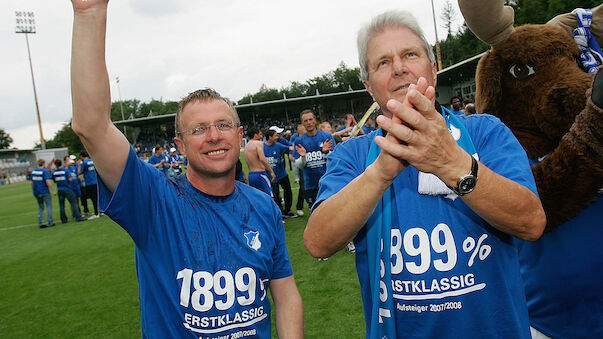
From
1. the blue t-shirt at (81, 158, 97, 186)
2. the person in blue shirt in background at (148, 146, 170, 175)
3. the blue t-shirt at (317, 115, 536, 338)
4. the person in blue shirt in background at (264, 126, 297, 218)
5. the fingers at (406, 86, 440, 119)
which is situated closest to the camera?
the fingers at (406, 86, 440, 119)

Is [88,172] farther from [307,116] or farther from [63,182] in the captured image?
[307,116]

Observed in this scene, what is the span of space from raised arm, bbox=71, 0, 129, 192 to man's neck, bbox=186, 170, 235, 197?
580mm

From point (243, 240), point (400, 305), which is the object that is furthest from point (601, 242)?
point (243, 240)

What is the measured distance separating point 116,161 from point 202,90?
723 mm

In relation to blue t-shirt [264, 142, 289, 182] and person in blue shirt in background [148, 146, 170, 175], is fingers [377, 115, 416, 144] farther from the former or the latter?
person in blue shirt in background [148, 146, 170, 175]

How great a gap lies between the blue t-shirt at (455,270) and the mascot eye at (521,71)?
2.45 feet

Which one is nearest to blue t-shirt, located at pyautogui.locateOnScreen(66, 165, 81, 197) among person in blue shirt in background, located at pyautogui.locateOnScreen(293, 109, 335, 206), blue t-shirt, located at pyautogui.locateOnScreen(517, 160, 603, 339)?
person in blue shirt in background, located at pyautogui.locateOnScreen(293, 109, 335, 206)

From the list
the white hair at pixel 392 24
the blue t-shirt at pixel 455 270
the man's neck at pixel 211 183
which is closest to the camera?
the blue t-shirt at pixel 455 270

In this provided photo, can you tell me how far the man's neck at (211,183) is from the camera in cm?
217

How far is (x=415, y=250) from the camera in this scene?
1.47m

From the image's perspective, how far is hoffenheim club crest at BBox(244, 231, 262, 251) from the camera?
209 cm

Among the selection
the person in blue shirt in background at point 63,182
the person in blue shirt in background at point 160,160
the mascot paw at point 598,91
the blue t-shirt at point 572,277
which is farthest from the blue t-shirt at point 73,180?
the mascot paw at point 598,91

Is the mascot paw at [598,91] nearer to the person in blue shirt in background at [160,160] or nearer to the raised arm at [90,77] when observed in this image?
the raised arm at [90,77]

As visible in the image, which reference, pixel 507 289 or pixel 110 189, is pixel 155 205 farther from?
pixel 507 289
